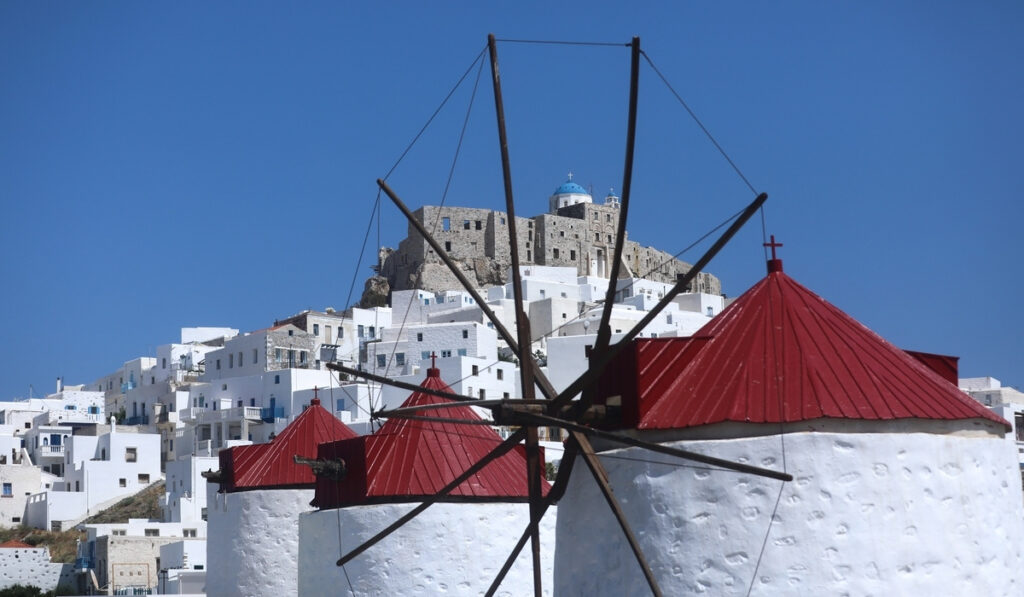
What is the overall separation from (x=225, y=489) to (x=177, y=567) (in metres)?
20.1

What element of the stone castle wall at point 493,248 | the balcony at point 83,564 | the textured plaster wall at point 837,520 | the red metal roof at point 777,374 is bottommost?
the balcony at point 83,564

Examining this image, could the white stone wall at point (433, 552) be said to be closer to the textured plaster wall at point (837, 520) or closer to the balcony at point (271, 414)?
the textured plaster wall at point (837, 520)

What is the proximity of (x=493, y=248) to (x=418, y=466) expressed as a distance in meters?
85.1

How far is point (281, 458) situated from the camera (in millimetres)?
29578

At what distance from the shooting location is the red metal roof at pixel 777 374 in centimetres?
1565

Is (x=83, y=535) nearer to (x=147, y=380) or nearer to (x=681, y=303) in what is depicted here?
(x=147, y=380)

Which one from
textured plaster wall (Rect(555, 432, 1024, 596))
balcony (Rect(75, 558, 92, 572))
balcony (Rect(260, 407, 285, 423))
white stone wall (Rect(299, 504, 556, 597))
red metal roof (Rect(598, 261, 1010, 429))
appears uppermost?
red metal roof (Rect(598, 261, 1010, 429))

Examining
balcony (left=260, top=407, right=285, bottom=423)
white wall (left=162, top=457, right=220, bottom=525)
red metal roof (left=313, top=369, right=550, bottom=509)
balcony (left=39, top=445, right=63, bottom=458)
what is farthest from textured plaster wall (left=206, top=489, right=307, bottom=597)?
balcony (left=39, top=445, right=63, bottom=458)

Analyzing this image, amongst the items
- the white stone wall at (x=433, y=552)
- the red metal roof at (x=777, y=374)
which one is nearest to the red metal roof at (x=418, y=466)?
the white stone wall at (x=433, y=552)

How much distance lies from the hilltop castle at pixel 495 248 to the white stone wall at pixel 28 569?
5294 centimetres

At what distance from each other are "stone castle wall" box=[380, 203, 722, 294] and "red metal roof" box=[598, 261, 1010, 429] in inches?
3407

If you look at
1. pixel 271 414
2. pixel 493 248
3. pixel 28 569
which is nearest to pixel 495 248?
pixel 493 248

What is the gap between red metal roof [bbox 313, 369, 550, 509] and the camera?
24219 millimetres

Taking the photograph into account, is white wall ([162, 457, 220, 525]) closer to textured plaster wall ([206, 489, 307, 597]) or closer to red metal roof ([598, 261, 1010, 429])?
textured plaster wall ([206, 489, 307, 597])
